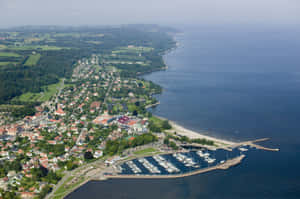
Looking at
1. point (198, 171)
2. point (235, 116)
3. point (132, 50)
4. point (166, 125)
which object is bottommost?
point (198, 171)

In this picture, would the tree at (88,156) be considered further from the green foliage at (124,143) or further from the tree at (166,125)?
the tree at (166,125)

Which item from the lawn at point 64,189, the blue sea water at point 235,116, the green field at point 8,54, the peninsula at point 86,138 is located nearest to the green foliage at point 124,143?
the peninsula at point 86,138

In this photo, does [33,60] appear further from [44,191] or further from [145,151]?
[44,191]

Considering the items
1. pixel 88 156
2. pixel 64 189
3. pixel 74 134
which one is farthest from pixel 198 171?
pixel 74 134

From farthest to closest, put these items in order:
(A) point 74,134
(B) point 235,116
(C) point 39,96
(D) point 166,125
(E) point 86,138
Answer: (C) point 39,96 → (B) point 235,116 → (D) point 166,125 → (A) point 74,134 → (E) point 86,138

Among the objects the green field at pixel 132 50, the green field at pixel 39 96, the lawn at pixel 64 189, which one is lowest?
the lawn at pixel 64 189

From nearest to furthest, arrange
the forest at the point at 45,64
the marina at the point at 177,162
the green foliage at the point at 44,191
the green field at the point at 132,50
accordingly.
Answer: the green foliage at the point at 44,191, the marina at the point at 177,162, the forest at the point at 45,64, the green field at the point at 132,50

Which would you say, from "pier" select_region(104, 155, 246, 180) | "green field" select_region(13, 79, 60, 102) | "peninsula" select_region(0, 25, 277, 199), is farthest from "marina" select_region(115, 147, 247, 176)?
"green field" select_region(13, 79, 60, 102)
